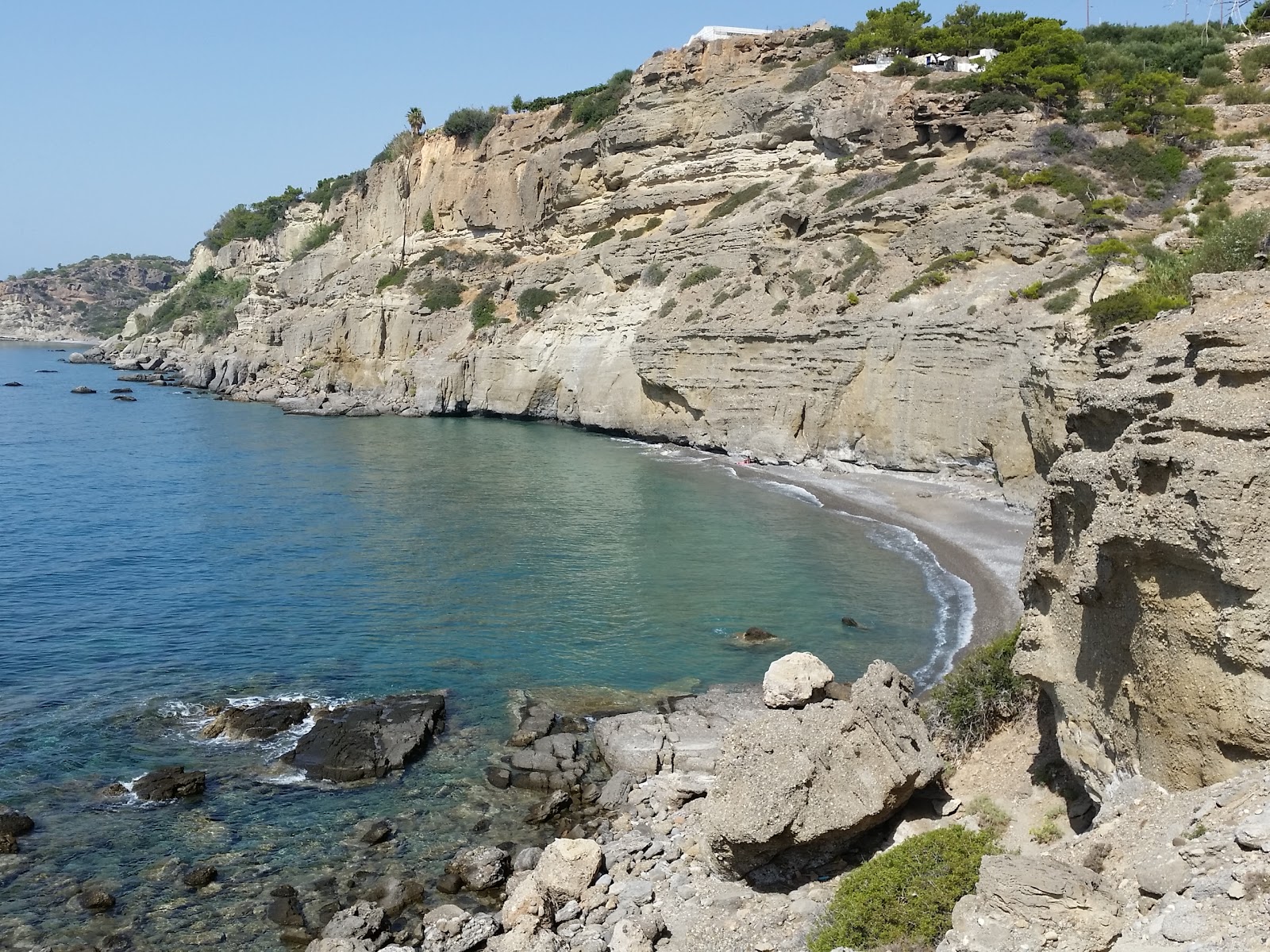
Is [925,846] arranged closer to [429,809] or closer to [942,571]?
[429,809]

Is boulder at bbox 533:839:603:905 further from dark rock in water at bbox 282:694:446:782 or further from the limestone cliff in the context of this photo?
the limestone cliff

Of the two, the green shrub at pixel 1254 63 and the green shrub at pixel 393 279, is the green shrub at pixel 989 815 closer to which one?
the green shrub at pixel 1254 63

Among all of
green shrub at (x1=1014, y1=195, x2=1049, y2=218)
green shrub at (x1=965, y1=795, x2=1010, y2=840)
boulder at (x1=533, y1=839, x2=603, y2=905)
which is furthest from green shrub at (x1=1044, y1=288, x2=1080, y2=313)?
boulder at (x1=533, y1=839, x2=603, y2=905)

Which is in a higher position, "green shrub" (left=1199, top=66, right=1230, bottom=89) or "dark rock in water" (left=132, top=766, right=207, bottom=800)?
"green shrub" (left=1199, top=66, right=1230, bottom=89)

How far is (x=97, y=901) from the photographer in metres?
12.2

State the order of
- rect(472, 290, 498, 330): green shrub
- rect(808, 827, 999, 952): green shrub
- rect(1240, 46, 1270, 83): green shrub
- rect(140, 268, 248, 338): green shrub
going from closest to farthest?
rect(808, 827, 999, 952): green shrub, rect(1240, 46, 1270, 83): green shrub, rect(472, 290, 498, 330): green shrub, rect(140, 268, 248, 338): green shrub

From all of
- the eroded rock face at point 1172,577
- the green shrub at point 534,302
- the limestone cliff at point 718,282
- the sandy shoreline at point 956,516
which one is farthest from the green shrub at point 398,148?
the eroded rock face at point 1172,577

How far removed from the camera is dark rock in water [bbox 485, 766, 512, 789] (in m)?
15.5

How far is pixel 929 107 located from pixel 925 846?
1861 inches

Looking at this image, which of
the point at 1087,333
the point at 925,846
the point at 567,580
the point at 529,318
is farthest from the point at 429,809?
the point at 529,318

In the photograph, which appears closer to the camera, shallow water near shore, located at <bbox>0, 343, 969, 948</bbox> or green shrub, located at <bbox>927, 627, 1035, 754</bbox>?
green shrub, located at <bbox>927, 627, 1035, 754</bbox>

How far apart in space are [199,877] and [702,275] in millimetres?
43233

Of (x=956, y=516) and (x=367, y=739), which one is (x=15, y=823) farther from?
(x=956, y=516)

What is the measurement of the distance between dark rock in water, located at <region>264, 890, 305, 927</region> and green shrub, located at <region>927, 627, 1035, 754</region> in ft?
29.3
